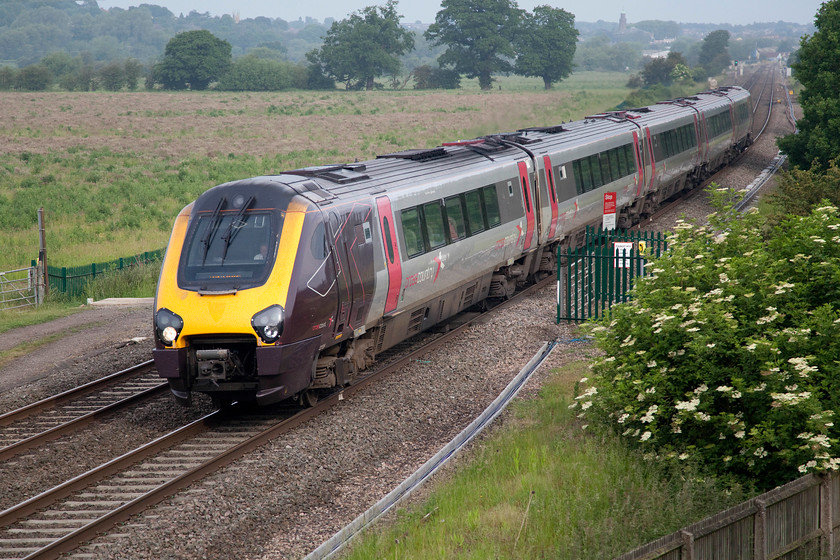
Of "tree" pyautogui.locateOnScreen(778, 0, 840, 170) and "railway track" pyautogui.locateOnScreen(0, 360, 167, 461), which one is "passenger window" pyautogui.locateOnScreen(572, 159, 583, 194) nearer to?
"tree" pyautogui.locateOnScreen(778, 0, 840, 170)

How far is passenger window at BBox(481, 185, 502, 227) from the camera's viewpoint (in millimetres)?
17312

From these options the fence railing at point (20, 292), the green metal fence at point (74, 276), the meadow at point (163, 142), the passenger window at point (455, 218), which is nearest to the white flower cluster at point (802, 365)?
the passenger window at point (455, 218)

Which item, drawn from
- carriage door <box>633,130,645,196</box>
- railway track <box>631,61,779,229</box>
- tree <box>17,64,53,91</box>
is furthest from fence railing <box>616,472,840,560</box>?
tree <box>17,64,53,91</box>

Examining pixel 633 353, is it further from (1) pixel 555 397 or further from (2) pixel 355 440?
(2) pixel 355 440

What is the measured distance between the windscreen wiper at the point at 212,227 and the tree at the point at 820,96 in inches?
854

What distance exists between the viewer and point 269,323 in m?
11.2

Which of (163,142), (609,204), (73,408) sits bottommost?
(73,408)

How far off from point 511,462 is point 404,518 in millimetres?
1639

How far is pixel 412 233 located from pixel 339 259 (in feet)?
8.15

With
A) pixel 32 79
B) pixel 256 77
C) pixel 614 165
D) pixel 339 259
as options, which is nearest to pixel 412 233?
pixel 339 259

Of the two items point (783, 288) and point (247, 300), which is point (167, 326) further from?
point (783, 288)

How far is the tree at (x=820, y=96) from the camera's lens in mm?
28469

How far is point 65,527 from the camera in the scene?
9.11 metres

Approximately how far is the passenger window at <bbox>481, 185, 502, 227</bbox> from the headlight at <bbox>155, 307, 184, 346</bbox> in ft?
24.3
